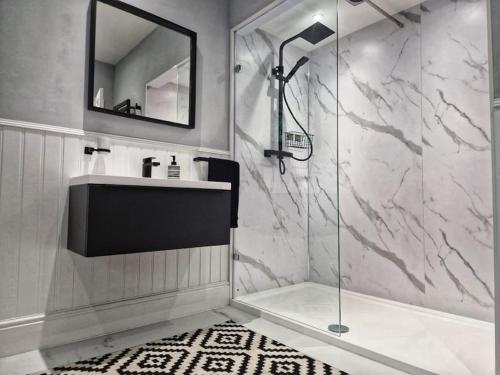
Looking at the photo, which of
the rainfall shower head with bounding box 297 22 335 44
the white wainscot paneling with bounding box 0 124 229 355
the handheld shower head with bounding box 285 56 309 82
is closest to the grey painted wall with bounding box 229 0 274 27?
the rainfall shower head with bounding box 297 22 335 44

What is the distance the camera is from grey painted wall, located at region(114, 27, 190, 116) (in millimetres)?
2010

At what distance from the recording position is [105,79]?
1.95 metres

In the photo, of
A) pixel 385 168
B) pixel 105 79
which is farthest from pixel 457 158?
pixel 105 79

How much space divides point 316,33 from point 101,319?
220 cm

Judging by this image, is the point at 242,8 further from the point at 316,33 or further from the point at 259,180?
the point at 259,180

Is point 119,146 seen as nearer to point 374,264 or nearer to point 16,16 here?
point 16,16

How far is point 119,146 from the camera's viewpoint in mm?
2004

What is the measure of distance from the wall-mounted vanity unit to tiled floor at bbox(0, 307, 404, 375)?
1.70 feet

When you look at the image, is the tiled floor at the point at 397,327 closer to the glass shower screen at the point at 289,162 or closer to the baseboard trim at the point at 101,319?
the glass shower screen at the point at 289,162

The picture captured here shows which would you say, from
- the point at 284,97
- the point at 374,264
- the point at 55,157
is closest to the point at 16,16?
the point at 55,157

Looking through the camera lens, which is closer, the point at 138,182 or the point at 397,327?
the point at 138,182

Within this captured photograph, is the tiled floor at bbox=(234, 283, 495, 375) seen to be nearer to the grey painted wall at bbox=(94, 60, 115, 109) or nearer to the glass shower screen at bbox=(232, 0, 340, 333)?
the glass shower screen at bbox=(232, 0, 340, 333)

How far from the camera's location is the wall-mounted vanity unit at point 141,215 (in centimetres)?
156

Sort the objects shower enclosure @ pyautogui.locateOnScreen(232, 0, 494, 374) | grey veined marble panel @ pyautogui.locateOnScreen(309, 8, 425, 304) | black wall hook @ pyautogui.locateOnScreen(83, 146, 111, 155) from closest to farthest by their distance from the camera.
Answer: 1. black wall hook @ pyautogui.locateOnScreen(83, 146, 111, 155)
2. shower enclosure @ pyautogui.locateOnScreen(232, 0, 494, 374)
3. grey veined marble panel @ pyautogui.locateOnScreen(309, 8, 425, 304)
